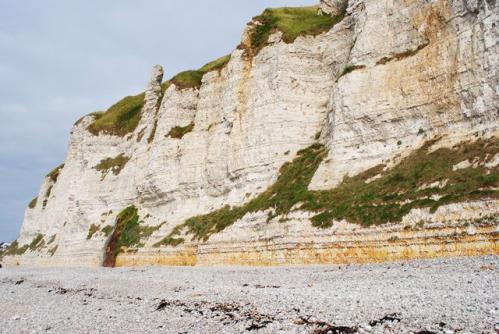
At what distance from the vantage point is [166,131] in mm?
51719

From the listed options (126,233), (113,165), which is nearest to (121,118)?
A: (113,165)

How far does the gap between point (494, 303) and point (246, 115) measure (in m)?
32.6

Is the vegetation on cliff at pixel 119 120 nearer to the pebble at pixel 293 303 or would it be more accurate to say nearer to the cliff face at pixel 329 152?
the cliff face at pixel 329 152

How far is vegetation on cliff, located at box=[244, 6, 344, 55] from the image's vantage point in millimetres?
42094

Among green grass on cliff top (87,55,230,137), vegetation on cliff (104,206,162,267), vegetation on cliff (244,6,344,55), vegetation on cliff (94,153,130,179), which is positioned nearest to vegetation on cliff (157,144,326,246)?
vegetation on cliff (104,206,162,267)

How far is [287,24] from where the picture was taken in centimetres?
4378

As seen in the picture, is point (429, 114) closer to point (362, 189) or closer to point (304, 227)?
point (362, 189)

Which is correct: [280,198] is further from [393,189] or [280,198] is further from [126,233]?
[126,233]

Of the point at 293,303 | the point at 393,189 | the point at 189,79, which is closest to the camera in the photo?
the point at 293,303

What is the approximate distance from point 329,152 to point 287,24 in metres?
17.8

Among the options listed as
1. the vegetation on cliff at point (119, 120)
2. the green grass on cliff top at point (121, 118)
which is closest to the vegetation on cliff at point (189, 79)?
the green grass on cliff top at point (121, 118)

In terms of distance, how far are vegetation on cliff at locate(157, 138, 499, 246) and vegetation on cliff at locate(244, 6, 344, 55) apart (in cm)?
1393

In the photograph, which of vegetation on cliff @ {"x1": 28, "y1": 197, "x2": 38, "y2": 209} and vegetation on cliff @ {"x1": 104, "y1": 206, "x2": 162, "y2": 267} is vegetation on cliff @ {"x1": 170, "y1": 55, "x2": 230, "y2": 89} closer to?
vegetation on cliff @ {"x1": 104, "y1": 206, "x2": 162, "y2": 267}

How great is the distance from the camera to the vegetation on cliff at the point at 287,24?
42.1 metres
